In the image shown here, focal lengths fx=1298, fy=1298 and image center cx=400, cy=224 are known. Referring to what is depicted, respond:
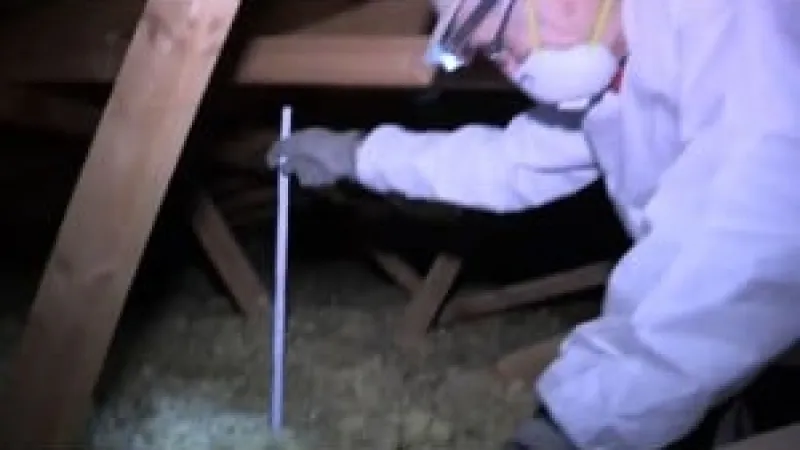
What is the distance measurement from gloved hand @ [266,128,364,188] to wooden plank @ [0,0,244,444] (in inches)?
13.3

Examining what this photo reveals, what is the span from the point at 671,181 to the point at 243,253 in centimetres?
143

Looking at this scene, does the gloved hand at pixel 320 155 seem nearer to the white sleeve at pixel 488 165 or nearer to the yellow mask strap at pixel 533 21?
the white sleeve at pixel 488 165

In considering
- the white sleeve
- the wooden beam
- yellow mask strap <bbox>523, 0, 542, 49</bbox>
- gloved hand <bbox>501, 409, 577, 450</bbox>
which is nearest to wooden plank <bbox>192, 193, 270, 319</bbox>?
the wooden beam

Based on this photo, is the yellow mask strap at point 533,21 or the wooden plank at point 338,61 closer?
the yellow mask strap at point 533,21

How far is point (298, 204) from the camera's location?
3.27 meters

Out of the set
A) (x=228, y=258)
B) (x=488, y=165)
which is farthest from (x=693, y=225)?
(x=228, y=258)

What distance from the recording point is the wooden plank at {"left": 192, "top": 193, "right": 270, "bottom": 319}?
2631 mm

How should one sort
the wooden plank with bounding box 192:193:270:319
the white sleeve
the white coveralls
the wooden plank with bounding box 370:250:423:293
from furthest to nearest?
the wooden plank with bounding box 370:250:423:293
the wooden plank with bounding box 192:193:270:319
the white sleeve
the white coveralls

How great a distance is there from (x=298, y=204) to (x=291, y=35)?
4.01 feet

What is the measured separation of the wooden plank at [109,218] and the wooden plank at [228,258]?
0.84 m

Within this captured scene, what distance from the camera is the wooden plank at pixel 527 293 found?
105 inches

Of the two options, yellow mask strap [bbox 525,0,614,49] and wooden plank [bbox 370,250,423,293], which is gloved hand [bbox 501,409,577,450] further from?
wooden plank [bbox 370,250,423,293]

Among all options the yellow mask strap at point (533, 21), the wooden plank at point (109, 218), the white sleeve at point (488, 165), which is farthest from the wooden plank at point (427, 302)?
the yellow mask strap at point (533, 21)

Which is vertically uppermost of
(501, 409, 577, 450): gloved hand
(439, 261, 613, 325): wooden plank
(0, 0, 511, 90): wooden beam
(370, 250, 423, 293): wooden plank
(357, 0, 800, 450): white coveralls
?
(357, 0, 800, 450): white coveralls
